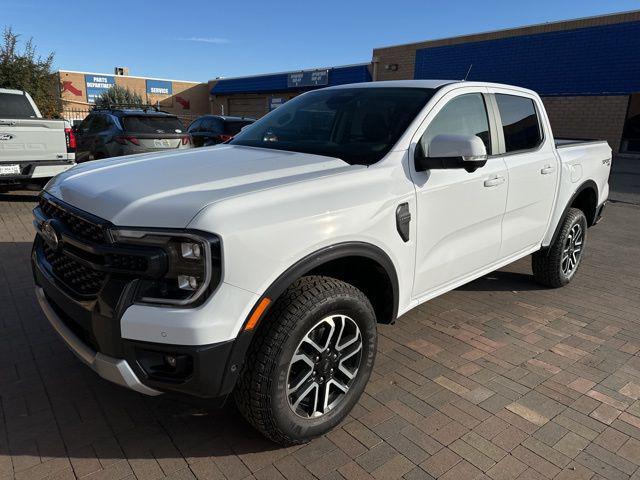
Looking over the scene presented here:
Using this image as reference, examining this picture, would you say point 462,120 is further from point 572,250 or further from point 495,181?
point 572,250

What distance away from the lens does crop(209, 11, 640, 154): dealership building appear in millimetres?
17422

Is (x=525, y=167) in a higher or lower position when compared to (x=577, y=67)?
lower

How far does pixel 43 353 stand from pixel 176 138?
24.7 feet

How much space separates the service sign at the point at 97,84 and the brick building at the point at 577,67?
2934cm

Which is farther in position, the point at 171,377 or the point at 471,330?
the point at 471,330

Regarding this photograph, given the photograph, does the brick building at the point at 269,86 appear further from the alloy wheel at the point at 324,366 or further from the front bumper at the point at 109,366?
the front bumper at the point at 109,366

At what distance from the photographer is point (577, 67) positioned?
60.5ft

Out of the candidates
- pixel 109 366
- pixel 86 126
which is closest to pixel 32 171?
pixel 86 126

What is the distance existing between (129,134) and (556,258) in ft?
26.8

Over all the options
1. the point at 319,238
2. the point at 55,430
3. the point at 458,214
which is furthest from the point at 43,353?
the point at 458,214

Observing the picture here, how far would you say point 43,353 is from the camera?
11.2 ft

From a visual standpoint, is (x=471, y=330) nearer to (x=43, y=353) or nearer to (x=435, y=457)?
(x=435, y=457)

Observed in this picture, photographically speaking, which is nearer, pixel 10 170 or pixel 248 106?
pixel 10 170

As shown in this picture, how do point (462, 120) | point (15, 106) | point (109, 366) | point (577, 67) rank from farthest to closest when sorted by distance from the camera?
point (577, 67) < point (15, 106) < point (462, 120) < point (109, 366)
